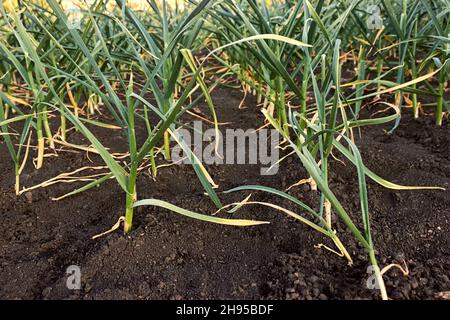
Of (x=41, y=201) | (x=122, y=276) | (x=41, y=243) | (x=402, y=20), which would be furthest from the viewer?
(x=402, y=20)

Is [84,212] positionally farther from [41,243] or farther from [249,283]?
[249,283]

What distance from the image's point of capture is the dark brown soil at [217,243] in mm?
679

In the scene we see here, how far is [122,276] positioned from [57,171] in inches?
19.5

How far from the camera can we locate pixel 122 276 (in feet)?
2.34

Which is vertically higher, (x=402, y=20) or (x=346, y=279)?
(x=402, y=20)

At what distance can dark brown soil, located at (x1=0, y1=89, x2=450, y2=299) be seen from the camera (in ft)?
2.23

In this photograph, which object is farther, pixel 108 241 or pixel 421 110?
pixel 421 110

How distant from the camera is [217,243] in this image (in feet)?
2.60

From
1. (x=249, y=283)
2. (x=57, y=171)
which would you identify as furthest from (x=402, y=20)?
(x=57, y=171)

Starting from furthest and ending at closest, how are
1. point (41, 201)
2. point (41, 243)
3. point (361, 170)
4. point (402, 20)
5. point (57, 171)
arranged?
1. point (402, 20)
2. point (57, 171)
3. point (41, 201)
4. point (41, 243)
5. point (361, 170)

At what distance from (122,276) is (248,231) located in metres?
0.25

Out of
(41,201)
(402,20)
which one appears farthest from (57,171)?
(402,20)

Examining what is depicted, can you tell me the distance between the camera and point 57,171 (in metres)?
1.10

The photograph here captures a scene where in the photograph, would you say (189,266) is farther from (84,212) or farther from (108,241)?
(84,212)
